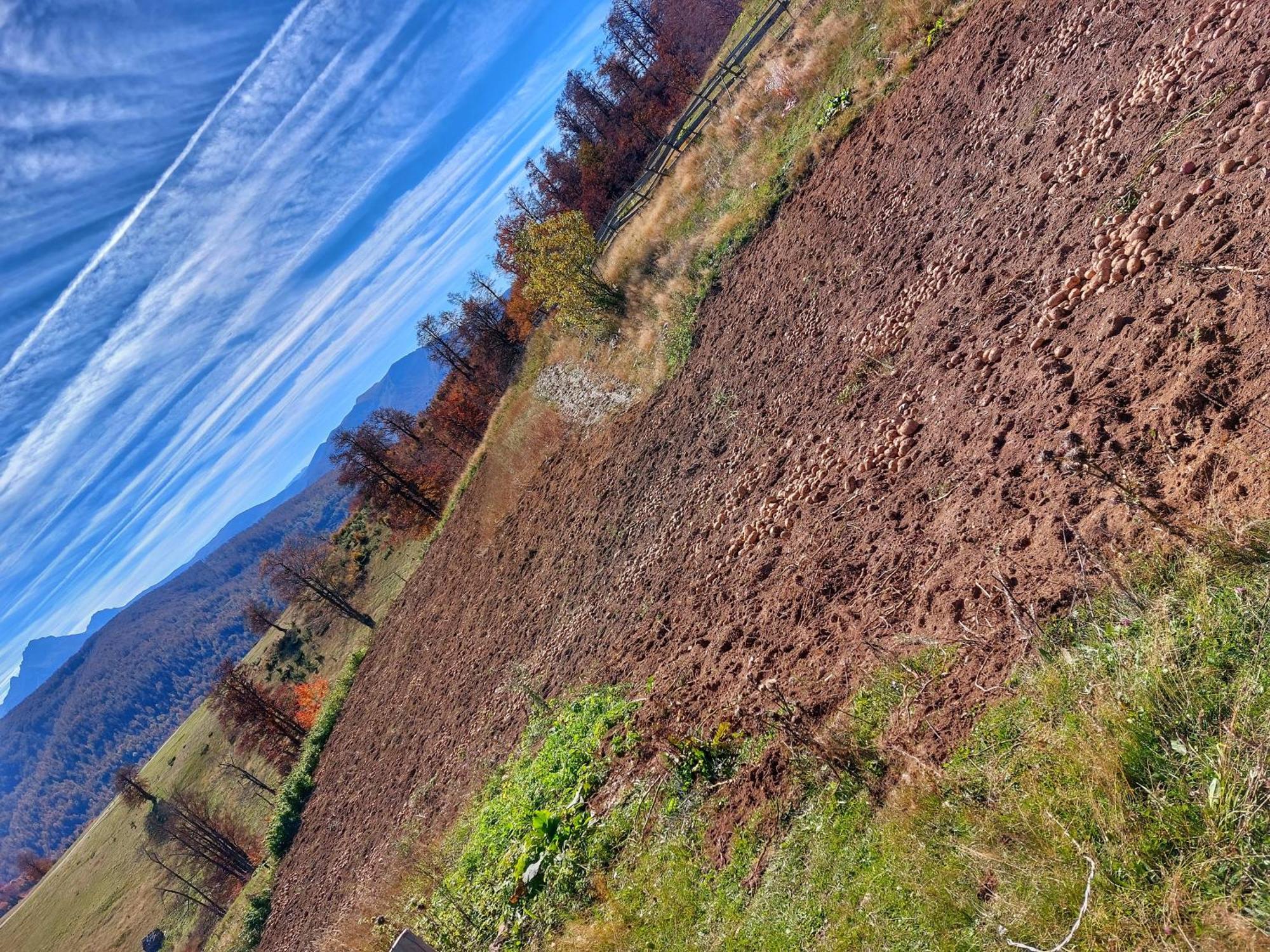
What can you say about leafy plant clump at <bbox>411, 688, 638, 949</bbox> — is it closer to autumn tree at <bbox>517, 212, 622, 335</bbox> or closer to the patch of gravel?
the patch of gravel

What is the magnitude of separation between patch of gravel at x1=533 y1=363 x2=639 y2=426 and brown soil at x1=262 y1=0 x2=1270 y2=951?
115 inches

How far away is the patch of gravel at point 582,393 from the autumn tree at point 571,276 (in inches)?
72.0

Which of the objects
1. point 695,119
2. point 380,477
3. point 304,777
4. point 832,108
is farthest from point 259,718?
point 832,108

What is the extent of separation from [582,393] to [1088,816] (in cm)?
2150

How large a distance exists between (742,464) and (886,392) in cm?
341

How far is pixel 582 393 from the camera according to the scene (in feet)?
79.8

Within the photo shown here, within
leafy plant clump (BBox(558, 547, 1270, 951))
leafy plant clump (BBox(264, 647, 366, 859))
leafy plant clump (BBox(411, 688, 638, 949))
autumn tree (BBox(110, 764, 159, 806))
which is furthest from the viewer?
autumn tree (BBox(110, 764, 159, 806))

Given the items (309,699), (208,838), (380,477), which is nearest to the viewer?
(380,477)

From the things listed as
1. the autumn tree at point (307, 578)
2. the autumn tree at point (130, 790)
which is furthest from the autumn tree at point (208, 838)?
the autumn tree at point (307, 578)

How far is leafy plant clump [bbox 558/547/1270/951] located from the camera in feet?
10.5

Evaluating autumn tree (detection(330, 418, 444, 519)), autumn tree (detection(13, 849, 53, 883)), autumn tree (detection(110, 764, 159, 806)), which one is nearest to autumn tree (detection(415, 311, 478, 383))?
autumn tree (detection(330, 418, 444, 519))

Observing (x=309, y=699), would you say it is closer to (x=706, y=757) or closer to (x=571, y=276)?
(x=571, y=276)

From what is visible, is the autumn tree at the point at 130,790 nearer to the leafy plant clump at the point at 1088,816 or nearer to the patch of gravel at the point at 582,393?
the patch of gravel at the point at 582,393

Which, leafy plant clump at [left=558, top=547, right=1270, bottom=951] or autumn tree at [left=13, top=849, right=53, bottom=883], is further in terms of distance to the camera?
autumn tree at [left=13, top=849, right=53, bottom=883]
